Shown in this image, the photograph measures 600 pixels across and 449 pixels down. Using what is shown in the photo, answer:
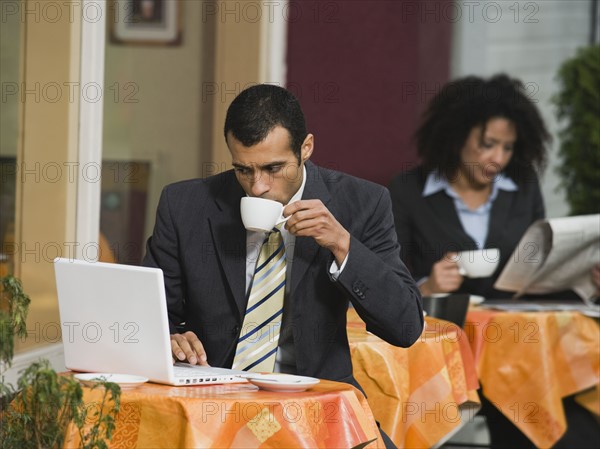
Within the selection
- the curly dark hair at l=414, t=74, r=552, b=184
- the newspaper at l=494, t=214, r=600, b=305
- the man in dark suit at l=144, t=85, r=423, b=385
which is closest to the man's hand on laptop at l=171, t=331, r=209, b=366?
the man in dark suit at l=144, t=85, r=423, b=385

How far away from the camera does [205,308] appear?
2.89m

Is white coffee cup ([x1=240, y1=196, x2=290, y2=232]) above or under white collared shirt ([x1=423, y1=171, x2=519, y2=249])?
above

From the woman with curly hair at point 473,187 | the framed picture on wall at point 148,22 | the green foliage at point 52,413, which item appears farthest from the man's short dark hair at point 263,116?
the framed picture on wall at point 148,22

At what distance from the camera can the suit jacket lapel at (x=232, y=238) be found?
9.35 feet

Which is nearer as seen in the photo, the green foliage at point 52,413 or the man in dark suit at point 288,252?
the green foliage at point 52,413

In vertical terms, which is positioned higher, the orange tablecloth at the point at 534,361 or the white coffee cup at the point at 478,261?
the white coffee cup at the point at 478,261

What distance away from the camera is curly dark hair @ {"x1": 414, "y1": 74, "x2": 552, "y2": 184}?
5258mm

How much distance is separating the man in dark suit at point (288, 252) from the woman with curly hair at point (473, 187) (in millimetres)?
1960

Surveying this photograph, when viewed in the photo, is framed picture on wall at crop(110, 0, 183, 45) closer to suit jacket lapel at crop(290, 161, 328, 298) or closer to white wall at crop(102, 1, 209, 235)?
white wall at crop(102, 1, 209, 235)

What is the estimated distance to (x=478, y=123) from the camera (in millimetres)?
5258

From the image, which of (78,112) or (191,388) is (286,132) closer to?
(191,388)

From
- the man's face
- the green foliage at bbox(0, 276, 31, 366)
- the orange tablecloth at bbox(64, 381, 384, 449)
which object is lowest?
the orange tablecloth at bbox(64, 381, 384, 449)

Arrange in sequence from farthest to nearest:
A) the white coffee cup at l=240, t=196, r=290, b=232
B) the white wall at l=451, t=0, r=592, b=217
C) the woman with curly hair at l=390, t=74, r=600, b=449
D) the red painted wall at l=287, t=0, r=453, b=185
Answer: the white wall at l=451, t=0, r=592, b=217 < the red painted wall at l=287, t=0, r=453, b=185 < the woman with curly hair at l=390, t=74, r=600, b=449 < the white coffee cup at l=240, t=196, r=290, b=232

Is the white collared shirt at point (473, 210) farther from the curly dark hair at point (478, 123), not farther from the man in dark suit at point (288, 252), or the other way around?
the man in dark suit at point (288, 252)
